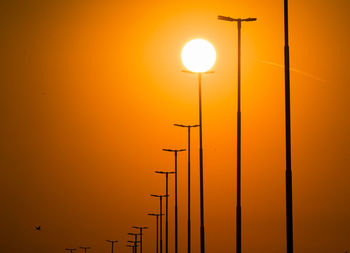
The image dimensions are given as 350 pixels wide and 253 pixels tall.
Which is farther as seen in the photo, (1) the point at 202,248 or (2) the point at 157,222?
(2) the point at 157,222

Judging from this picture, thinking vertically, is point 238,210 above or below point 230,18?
below

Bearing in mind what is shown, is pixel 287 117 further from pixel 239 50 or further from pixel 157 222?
pixel 157 222

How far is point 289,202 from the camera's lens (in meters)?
24.0

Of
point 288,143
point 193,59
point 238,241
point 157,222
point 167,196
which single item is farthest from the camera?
point 157,222

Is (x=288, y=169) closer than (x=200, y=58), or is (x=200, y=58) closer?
(x=288, y=169)

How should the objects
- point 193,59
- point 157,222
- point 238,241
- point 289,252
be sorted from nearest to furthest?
point 289,252, point 238,241, point 193,59, point 157,222

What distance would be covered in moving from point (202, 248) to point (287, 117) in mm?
18272

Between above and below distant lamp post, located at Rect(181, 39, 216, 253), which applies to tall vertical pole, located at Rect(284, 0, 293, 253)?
below

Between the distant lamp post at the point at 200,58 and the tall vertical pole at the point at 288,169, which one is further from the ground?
the distant lamp post at the point at 200,58

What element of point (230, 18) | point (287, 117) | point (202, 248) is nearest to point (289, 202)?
point (287, 117)

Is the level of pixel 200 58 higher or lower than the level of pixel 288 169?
higher

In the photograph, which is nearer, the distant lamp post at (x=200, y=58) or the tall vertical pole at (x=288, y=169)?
the tall vertical pole at (x=288, y=169)

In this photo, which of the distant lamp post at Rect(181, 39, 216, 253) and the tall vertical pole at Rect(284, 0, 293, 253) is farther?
the distant lamp post at Rect(181, 39, 216, 253)

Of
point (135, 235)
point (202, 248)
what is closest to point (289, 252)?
point (202, 248)
